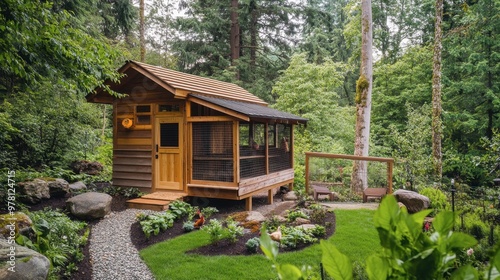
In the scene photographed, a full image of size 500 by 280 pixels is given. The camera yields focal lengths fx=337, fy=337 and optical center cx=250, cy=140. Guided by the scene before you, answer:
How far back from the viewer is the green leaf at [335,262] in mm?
678

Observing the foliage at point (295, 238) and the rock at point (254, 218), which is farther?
the rock at point (254, 218)

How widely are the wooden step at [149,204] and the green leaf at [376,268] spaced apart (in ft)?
24.3

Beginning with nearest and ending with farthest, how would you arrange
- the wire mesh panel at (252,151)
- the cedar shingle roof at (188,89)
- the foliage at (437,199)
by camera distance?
1. the foliage at (437,199)
2. the cedar shingle roof at (188,89)
3. the wire mesh panel at (252,151)

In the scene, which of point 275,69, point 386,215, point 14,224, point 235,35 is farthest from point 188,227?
point 235,35

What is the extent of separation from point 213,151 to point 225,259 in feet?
11.9

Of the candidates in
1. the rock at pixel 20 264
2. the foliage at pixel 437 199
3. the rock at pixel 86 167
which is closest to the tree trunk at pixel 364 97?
the foliage at pixel 437 199

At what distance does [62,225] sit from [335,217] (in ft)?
17.3

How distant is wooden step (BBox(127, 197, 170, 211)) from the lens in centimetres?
770

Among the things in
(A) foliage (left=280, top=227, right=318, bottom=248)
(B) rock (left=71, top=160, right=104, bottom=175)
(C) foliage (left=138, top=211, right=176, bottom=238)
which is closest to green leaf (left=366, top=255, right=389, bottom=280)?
(A) foliage (left=280, top=227, right=318, bottom=248)

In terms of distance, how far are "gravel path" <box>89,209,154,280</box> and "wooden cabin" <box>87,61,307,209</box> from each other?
1867 millimetres

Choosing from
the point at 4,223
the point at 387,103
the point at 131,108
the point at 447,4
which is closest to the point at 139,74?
the point at 131,108

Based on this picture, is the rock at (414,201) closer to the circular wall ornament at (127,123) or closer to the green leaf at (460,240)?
the circular wall ornament at (127,123)

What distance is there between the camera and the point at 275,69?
19234mm

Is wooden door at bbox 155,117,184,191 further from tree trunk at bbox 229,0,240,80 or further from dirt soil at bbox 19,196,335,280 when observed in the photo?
tree trunk at bbox 229,0,240,80
